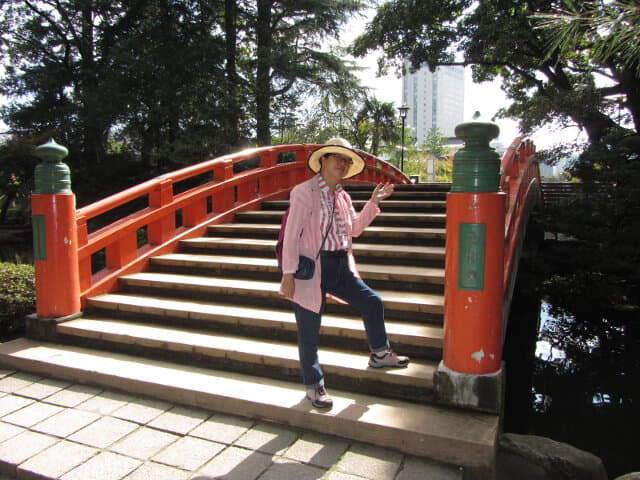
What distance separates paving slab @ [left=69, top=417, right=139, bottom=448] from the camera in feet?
9.26

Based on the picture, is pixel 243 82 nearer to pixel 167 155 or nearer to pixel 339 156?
pixel 167 155

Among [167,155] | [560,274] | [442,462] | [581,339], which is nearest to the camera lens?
[442,462]

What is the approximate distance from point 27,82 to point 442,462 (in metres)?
15.4

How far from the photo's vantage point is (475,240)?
287cm

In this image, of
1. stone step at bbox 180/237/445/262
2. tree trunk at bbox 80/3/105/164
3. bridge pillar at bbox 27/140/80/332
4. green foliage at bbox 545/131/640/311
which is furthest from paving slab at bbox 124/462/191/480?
tree trunk at bbox 80/3/105/164

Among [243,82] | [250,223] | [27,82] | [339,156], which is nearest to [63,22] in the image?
[27,82]

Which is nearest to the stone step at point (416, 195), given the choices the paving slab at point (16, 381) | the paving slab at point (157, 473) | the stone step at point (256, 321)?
the stone step at point (256, 321)

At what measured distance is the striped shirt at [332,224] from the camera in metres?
2.90

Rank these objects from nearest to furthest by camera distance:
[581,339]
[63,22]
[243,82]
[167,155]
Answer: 1. [581,339]
2. [167,155]
3. [243,82]
4. [63,22]

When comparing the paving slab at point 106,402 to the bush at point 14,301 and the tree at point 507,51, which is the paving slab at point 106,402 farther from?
the tree at point 507,51

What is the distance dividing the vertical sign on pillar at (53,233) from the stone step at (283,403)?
532mm

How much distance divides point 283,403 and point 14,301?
152 inches

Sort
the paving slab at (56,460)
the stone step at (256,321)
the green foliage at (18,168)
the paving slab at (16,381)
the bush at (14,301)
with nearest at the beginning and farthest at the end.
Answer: the paving slab at (56,460) < the stone step at (256,321) < the paving slab at (16,381) < the bush at (14,301) < the green foliage at (18,168)

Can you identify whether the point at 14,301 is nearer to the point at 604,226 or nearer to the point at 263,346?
the point at 263,346
